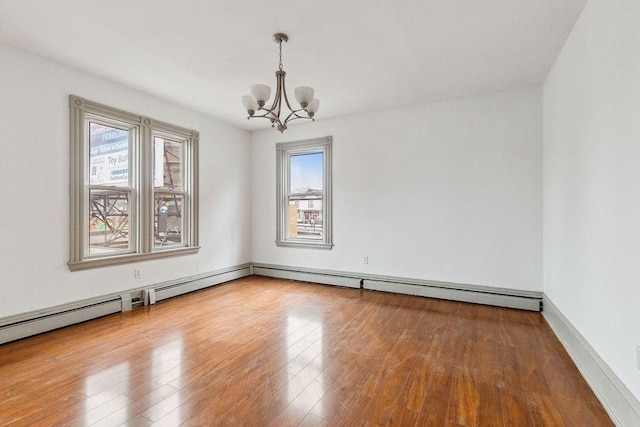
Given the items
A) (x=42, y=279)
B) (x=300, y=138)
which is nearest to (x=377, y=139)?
(x=300, y=138)

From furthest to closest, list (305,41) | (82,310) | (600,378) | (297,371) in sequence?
(82,310)
(305,41)
(297,371)
(600,378)

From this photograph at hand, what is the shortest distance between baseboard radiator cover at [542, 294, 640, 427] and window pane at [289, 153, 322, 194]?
383cm

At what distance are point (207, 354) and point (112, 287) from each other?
1.96 meters

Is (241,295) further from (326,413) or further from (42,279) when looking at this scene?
(326,413)

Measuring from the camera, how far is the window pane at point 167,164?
4539 mm

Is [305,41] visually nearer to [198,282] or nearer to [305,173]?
[305,173]

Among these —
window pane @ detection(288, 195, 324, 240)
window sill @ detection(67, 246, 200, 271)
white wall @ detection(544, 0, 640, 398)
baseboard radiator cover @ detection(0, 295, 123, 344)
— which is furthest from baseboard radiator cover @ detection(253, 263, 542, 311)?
baseboard radiator cover @ detection(0, 295, 123, 344)

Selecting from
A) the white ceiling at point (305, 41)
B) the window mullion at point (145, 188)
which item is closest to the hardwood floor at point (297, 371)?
the window mullion at point (145, 188)

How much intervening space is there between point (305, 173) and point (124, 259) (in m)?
3.13

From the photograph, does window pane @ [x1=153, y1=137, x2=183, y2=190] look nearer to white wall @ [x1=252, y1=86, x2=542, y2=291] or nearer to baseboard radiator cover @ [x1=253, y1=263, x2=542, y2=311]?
white wall @ [x1=252, y1=86, x2=542, y2=291]

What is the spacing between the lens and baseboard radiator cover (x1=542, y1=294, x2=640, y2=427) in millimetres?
1779

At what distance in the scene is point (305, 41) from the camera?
2951 mm

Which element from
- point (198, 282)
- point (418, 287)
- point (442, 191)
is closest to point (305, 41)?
point (442, 191)

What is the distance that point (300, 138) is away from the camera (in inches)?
224
